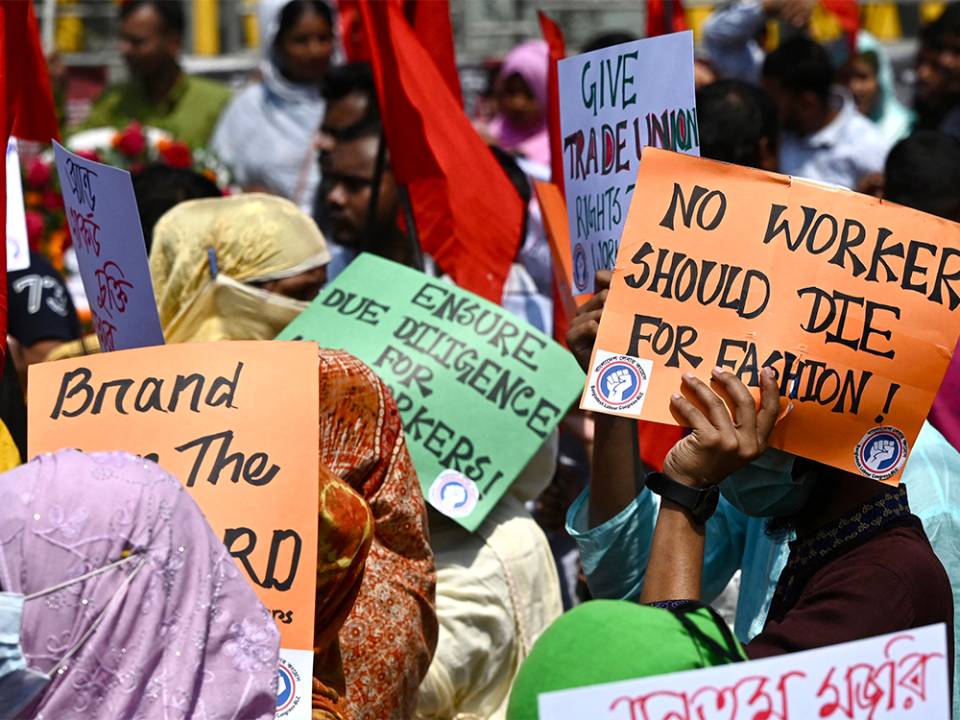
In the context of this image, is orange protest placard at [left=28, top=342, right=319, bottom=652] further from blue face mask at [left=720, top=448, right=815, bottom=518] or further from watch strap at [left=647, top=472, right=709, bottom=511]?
blue face mask at [left=720, top=448, right=815, bottom=518]

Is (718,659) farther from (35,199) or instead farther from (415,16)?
(35,199)

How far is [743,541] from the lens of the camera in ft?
8.53

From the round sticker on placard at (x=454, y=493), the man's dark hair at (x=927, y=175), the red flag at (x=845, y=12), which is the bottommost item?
the round sticker on placard at (x=454, y=493)

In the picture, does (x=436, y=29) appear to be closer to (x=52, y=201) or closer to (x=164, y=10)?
(x=52, y=201)

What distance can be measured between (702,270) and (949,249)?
0.40 metres

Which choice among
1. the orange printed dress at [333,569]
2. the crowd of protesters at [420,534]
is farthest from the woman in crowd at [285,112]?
the orange printed dress at [333,569]

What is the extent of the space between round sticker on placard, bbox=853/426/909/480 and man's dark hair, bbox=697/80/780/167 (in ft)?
6.02

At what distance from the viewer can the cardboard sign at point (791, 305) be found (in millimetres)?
1968

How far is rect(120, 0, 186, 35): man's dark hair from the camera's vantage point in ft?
22.3

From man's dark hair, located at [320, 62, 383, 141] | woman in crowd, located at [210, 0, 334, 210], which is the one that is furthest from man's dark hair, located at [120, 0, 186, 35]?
man's dark hair, located at [320, 62, 383, 141]

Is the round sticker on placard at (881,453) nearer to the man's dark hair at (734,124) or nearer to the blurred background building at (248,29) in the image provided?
the man's dark hair at (734,124)

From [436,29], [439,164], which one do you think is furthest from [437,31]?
[439,164]

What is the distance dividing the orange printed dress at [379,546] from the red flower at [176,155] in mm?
3413

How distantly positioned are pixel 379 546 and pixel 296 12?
439cm
